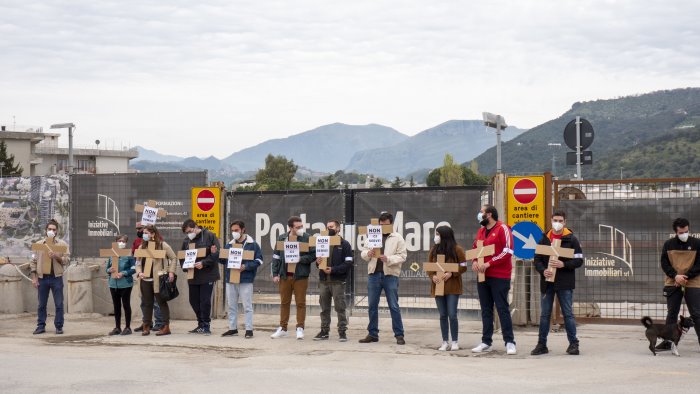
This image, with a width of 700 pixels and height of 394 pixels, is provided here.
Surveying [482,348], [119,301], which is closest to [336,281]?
[482,348]

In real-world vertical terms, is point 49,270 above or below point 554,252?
below

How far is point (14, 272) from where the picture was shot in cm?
1819

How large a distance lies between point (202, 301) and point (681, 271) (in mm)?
7564

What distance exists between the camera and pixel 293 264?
14117 millimetres

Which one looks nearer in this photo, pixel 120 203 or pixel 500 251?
pixel 500 251

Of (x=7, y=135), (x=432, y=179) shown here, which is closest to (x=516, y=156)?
(x=432, y=179)

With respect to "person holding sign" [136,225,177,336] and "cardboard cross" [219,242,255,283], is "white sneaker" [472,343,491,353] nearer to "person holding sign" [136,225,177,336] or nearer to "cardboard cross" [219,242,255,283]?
"cardboard cross" [219,242,255,283]

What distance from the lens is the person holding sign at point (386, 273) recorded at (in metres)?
13.4

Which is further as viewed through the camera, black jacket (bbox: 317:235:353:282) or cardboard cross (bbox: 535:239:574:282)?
black jacket (bbox: 317:235:353:282)

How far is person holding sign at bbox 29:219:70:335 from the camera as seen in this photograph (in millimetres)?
15297

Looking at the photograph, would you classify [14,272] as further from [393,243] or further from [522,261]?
[522,261]

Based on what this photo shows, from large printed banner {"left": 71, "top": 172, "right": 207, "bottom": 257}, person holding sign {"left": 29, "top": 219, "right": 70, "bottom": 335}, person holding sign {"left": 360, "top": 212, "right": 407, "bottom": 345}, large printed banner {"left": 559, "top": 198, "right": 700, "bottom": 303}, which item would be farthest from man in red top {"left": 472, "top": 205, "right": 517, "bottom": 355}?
person holding sign {"left": 29, "top": 219, "right": 70, "bottom": 335}

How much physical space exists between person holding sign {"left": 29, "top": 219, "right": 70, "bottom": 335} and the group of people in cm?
2

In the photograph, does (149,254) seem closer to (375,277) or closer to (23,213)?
(375,277)
